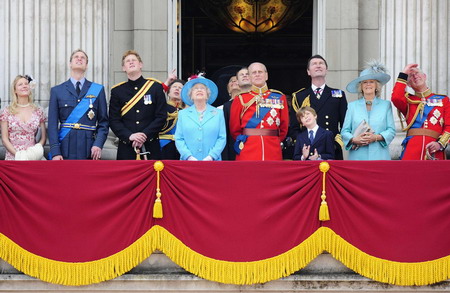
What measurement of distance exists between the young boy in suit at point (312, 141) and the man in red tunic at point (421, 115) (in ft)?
3.05

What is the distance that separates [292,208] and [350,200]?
54 centimetres

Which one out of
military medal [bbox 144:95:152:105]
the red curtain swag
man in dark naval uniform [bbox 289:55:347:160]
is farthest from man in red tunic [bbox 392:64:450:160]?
military medal [bbox 144:95:152:105]

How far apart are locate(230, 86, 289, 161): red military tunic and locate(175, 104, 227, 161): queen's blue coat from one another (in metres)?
0.25

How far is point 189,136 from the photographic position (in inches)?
394

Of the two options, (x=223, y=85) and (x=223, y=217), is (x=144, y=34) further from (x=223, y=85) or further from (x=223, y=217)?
(x=223, y=217)

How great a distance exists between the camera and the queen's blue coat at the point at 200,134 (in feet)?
32.7

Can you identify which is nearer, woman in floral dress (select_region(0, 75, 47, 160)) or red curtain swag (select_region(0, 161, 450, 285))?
red curtain swag (select_region(0, 161, 450, 285))

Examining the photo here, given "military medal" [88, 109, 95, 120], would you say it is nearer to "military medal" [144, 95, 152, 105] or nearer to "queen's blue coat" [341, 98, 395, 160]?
"military medal" [144, 95, 152, 105]

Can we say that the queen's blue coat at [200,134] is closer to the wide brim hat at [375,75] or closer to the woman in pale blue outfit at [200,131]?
the woman in pale blue outfit at [200,131]

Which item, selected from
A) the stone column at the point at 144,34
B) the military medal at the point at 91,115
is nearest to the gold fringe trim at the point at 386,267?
the military medal at the point at 91,115

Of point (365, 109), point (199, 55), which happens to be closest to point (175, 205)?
point (365, 109)

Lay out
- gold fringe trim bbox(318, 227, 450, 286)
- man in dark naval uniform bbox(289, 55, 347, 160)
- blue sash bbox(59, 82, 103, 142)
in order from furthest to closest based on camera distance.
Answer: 1. man in dark naval uniform bbox(289, 55, 347, 160)
2. blue sash bbox(59, 82, 103, 142)
3. gold fringe trim bbox(318, 227, 450, 286)

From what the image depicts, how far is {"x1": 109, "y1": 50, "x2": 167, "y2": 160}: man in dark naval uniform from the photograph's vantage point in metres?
10.4

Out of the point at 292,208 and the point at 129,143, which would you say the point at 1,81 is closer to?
the point at 129,143
